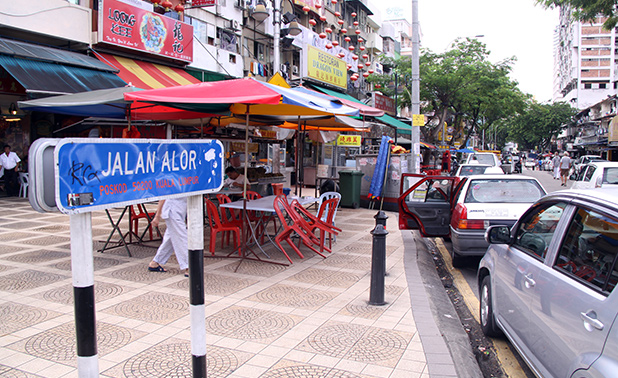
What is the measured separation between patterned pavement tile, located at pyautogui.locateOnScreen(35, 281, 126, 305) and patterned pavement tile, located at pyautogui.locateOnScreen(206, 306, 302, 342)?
1540 millimetres

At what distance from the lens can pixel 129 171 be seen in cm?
217

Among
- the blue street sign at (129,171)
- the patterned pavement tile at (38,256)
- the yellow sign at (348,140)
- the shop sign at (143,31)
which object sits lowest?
the patterned pavement tile at (38,256)

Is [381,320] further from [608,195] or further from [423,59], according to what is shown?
[423,59]

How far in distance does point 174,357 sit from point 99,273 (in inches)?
125

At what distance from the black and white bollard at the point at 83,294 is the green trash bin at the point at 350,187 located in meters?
12.3

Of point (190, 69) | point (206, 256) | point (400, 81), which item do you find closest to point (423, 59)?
point (400, 81)

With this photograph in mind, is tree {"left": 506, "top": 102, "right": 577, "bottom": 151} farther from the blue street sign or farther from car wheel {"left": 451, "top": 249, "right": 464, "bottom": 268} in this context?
the blue street sign

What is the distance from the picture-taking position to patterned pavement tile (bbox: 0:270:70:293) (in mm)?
5566

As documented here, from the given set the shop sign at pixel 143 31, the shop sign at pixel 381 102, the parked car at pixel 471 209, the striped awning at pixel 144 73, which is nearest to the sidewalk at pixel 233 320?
the parked car at pixel 471 209

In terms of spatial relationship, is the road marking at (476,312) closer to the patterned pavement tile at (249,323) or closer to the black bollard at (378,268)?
the black bollard at (378,268)

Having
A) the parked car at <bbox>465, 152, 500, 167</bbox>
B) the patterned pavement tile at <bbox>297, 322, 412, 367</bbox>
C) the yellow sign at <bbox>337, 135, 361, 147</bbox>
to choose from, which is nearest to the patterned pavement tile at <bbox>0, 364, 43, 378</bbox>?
the patterned pavement tile at <bbox>297, 322, 412, 367</bbox>

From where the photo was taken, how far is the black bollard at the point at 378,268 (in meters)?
5.15

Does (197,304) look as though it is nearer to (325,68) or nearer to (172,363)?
(172,363)

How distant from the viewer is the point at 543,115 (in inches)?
2911
